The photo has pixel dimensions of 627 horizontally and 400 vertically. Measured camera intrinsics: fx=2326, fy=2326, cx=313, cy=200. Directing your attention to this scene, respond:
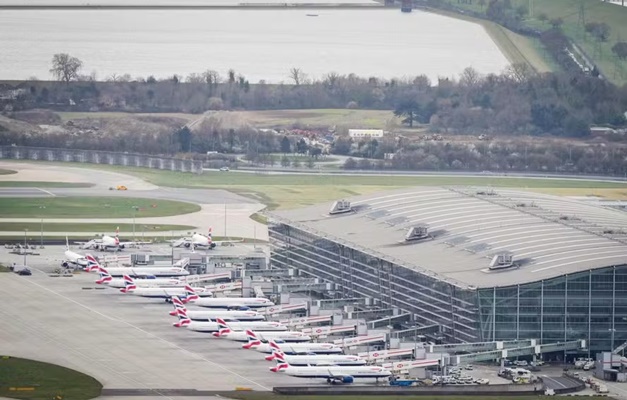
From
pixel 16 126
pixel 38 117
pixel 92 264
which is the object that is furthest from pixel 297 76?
pixel 92 264

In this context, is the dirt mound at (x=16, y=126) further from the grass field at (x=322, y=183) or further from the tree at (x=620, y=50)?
the tree at (x=620, y=50)

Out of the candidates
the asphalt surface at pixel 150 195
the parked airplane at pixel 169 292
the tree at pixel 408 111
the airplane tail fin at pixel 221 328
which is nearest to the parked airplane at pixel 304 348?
the airplane tail fin at pixel 221 328

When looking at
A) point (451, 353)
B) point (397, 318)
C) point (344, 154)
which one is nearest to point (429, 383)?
point (451, 353)

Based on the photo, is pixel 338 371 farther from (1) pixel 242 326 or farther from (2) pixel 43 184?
(2) pixel 43 184

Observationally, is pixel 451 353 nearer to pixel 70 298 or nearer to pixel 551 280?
pixel 551 280

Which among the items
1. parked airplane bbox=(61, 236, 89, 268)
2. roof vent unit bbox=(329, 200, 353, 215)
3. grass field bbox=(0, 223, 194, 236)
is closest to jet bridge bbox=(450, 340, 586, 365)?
roof vent unit bbox=(329, 200, 353, 215)
